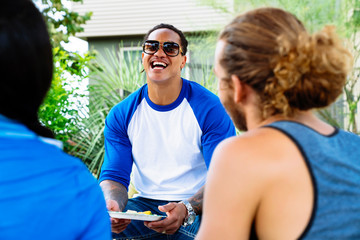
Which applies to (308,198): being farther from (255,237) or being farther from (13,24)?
(13,24)

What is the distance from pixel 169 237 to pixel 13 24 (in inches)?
75.6

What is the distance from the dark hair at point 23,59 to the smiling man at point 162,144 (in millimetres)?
1630

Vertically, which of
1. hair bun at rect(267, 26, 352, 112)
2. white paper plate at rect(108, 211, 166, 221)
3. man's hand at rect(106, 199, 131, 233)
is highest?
hair bun at rect(267, 26, 352, 112)

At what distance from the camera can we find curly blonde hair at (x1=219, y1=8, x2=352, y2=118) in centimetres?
122

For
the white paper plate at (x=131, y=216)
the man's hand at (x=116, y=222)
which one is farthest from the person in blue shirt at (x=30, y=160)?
the man's hand at (x=116, y=222)

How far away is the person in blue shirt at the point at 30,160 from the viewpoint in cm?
91

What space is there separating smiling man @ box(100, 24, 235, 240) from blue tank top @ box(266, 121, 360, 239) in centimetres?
142

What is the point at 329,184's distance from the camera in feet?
3.77

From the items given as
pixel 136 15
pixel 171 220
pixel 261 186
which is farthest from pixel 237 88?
pixel 136 15

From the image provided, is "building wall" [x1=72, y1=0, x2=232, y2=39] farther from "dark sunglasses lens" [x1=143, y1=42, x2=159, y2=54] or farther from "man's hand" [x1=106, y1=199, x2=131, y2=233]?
"man's hand" [x1=106, y1=199, x2=131, y2=233]

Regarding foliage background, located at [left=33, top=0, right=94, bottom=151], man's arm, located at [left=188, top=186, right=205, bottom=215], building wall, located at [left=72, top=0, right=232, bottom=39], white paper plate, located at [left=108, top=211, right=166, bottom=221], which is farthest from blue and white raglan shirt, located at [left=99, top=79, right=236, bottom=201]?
building wall, located at [left=72, top=0, right=232, bottom=39]

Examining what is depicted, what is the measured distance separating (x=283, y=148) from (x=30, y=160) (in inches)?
26.0

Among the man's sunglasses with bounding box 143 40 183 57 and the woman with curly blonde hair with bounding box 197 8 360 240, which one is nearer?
the woman with curly blonde hair with bounding box 197 8 360 240

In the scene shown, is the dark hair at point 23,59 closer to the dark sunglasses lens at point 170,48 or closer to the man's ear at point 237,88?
the man's ear at point 237,88
